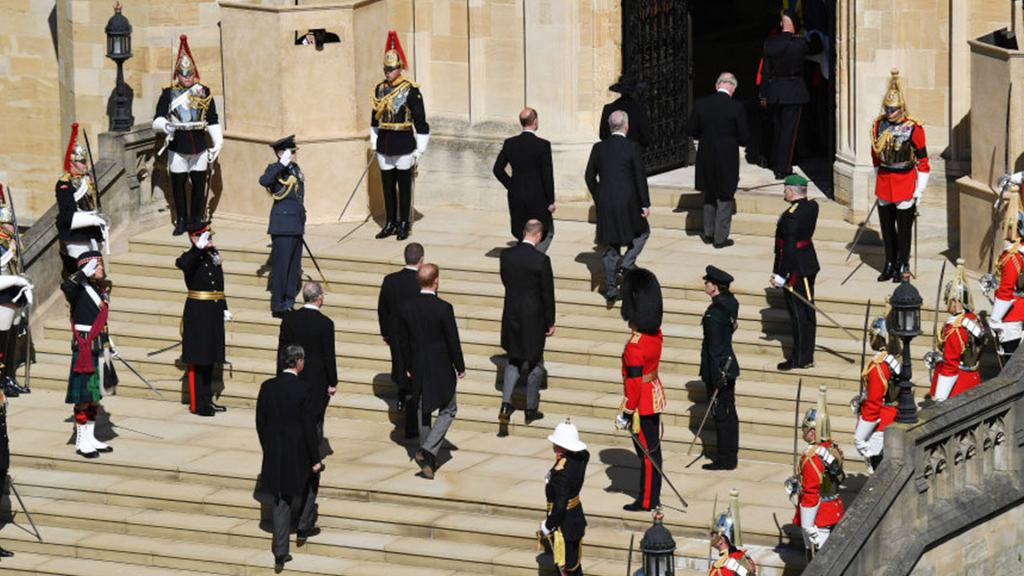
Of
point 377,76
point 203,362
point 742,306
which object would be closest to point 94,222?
point 203,362

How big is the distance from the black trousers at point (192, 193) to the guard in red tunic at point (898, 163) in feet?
24.2

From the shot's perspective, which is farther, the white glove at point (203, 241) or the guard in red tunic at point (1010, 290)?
the white glove at point (203, 241)

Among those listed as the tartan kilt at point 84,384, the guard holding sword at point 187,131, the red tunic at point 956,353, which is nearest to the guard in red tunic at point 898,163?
the red tunic at point 956,353

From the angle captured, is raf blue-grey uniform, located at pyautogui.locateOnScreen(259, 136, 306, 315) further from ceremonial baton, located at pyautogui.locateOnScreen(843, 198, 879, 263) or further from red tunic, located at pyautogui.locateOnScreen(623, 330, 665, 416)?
ceremonial baton, located at pyautogui.locateOnScreen(843, 198, 879, 263)

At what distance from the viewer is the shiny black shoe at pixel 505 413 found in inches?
930

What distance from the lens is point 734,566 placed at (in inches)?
750

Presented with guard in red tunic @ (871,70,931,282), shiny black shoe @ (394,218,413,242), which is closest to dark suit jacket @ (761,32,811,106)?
guard in red tunic @ (871,70,931,282)

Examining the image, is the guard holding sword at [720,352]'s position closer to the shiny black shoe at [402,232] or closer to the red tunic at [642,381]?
the red tunic at [642,381]

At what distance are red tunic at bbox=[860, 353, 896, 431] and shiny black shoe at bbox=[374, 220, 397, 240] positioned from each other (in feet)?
25.2

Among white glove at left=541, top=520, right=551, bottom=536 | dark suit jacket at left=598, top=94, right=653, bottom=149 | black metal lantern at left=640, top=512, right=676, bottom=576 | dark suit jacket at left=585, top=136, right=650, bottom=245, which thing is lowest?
white glove at left=541, top=520, right=551, bottom=536

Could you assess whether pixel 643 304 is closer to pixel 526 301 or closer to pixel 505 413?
pixel 526 301

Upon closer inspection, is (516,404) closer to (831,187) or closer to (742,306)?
(742,306)

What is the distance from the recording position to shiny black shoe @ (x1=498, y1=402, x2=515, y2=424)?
2361cm

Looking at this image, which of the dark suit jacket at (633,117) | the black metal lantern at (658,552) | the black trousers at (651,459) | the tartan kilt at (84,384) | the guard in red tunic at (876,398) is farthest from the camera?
the dark suit jacket at (633,117)
